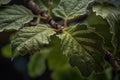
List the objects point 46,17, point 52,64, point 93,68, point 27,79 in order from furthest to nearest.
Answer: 1. point 27,79
2. point 52,64
3. point 46,17
4. point 93,68

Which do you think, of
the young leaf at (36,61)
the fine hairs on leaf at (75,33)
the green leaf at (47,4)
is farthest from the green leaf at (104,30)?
the young leaf at (36,61)

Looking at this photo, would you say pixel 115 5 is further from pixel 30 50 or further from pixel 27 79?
pixel 27 79

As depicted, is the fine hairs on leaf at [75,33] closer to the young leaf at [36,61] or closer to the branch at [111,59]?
the branch at [111,59]

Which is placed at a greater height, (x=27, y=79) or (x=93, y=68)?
(x=93, y=68)

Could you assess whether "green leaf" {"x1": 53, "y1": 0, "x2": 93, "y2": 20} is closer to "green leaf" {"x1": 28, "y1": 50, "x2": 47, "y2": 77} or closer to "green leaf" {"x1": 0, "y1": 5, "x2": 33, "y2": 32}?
"green leaf" {"x1": 0, "y1": 5, "x2": 33, "y2": 32}

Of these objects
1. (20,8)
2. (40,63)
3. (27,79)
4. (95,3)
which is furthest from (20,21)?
(27,79)
